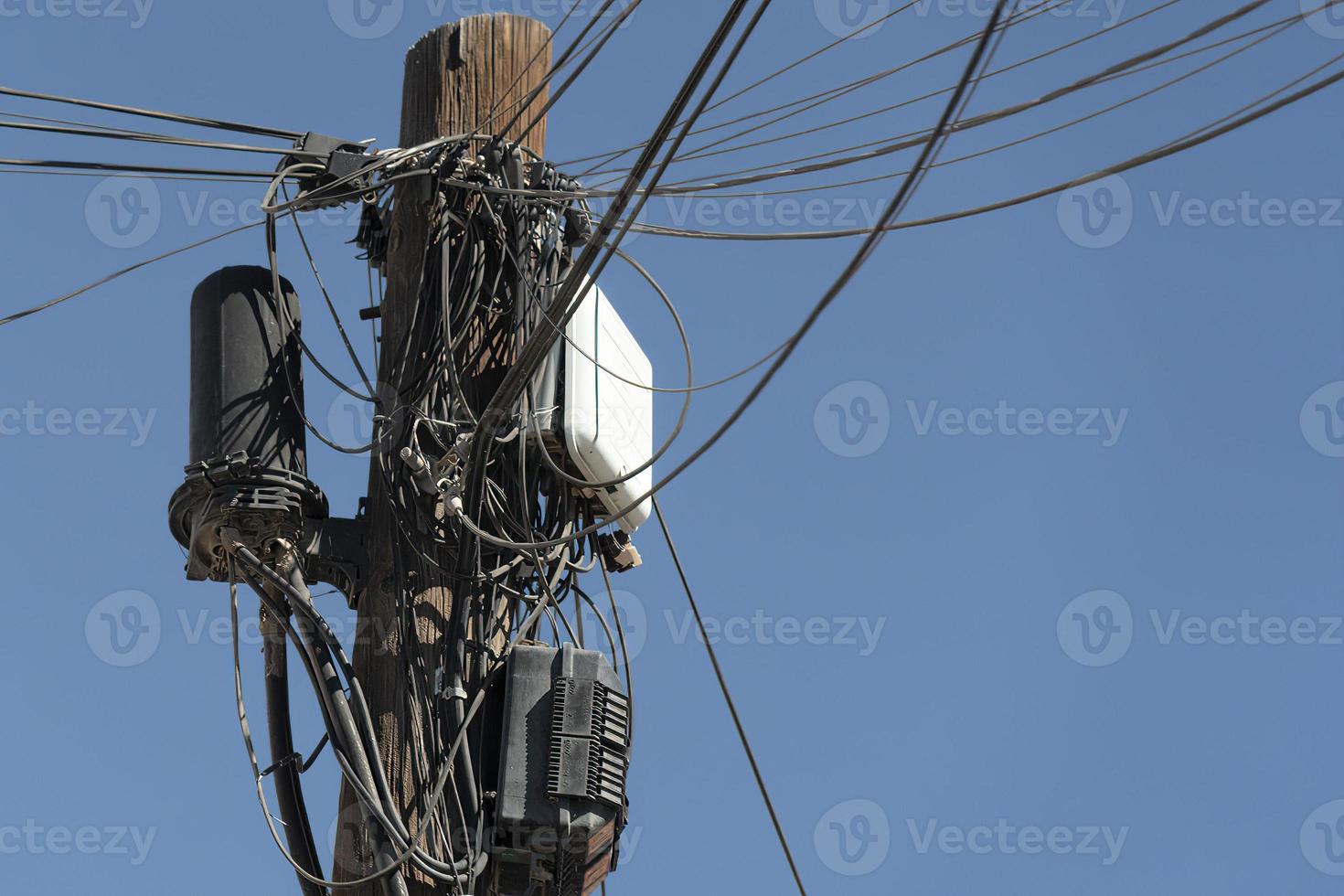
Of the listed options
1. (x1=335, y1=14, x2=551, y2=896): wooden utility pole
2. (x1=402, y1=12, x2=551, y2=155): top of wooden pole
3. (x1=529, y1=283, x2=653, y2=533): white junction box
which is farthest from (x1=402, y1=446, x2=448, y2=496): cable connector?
(x1=402, y1=12, x2=551, y2=155): top of wooden pole

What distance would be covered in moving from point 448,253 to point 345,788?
1562 mm

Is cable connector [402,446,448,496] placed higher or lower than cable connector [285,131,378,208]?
lower

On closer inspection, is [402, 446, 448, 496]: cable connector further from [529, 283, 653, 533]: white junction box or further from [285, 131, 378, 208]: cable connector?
[285, 131, 378, 208]: cable connector

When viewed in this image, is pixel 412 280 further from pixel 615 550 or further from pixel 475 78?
pixel 615 550

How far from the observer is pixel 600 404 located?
5.21 metres

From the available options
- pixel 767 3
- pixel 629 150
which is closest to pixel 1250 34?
pixel 767 3

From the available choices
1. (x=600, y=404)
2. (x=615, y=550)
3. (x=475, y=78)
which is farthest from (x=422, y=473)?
(x=475, y=78)

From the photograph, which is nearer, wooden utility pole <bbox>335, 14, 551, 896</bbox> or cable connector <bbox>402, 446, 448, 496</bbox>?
wooden utility pole <bbox>335, 14, 551, 896</bbox>

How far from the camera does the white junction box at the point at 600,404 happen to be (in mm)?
5148

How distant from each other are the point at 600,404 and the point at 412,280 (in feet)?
2.15

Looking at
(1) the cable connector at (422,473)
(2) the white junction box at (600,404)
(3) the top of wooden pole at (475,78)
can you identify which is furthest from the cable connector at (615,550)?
(3) the top of wooden pole at (475,78)

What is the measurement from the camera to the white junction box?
5.15 meters

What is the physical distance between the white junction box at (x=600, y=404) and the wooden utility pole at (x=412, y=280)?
1.51 ft

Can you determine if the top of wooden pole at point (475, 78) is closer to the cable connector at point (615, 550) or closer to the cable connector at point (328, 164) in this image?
the cable connector at point (328, 164)
